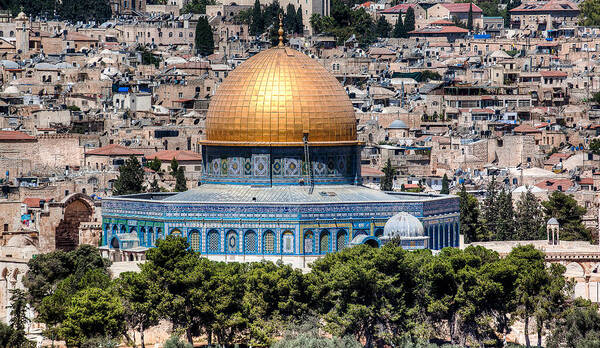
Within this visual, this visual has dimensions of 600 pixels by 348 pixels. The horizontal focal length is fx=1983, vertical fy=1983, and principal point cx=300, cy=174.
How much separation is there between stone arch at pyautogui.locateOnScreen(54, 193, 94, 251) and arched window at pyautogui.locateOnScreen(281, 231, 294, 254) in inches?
356

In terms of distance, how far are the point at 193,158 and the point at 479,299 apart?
31.8m

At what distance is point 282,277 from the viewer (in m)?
45.1

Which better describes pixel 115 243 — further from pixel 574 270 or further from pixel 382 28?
pixel 382 28

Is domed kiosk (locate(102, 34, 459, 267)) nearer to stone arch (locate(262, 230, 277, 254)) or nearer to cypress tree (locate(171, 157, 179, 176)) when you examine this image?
stone arch (locate(262, 230, 277, 254))

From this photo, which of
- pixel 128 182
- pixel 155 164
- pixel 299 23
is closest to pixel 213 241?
pixel 128 182

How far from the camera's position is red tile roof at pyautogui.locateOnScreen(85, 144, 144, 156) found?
76.3 meters

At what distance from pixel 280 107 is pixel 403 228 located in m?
5.20

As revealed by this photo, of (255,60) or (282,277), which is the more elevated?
(255,60)

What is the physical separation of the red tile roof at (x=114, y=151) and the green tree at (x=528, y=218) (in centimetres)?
1643

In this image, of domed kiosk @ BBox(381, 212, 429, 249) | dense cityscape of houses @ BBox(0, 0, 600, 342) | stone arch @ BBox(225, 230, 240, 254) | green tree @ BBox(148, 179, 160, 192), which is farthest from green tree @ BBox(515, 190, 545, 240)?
stone arch @ BBox(225, 230, 240, 254)

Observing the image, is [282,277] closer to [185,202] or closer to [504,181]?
[185,202]

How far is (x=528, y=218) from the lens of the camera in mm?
64125

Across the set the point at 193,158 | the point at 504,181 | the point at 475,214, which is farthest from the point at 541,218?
the point at 193,158

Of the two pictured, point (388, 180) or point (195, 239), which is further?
point (388, 180)
